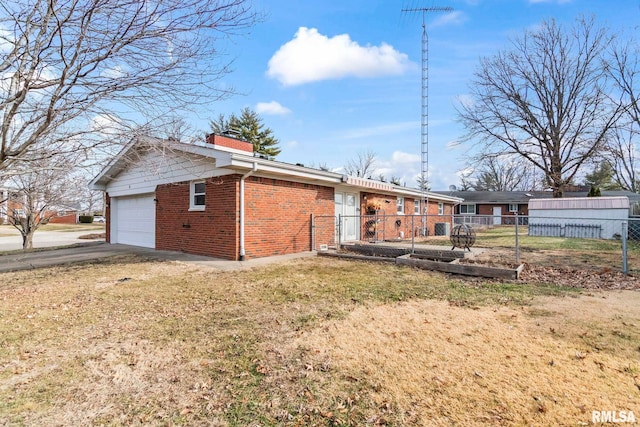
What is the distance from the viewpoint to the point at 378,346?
143 inches

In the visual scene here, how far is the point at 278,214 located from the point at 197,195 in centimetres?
286

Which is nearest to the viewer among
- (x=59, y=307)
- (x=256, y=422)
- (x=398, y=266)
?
(x=256, y=422)

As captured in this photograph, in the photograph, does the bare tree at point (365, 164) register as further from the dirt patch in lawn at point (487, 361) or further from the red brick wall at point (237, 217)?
the dirt patch in lawn at point (487, 361)

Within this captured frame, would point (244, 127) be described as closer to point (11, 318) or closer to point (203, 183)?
point (203, 183)

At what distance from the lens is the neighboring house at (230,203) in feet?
31.0

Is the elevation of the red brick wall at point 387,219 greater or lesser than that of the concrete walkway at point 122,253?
greater

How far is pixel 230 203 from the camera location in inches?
372

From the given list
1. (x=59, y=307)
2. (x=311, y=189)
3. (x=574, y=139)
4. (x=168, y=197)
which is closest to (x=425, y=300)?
(x=59, y=307)

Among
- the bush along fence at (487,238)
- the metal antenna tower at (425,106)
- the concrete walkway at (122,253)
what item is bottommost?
the concrete walkway at (122,253)

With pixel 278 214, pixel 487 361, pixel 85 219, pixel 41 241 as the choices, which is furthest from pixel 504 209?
pixel 85 219

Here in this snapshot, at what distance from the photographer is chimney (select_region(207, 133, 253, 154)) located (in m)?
11.0

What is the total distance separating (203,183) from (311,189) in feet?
12.1

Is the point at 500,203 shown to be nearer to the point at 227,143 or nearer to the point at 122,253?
the point at 227,143

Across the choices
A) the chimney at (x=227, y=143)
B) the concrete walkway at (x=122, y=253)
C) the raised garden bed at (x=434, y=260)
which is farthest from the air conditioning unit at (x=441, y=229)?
the chimney at (x=227, y=143)
